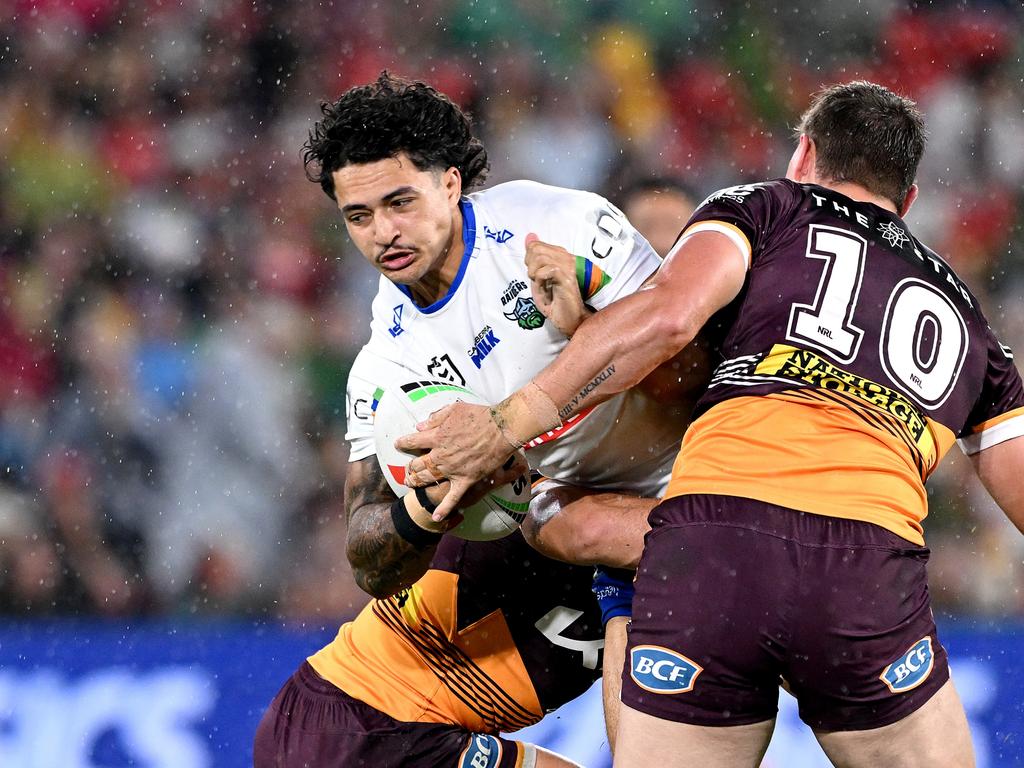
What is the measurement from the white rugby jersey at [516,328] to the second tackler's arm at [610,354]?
47 cm

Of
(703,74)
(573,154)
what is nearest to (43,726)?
(573,154)

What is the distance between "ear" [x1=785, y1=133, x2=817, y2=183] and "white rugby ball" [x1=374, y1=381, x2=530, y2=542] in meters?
1.00

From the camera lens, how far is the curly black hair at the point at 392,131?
3.60 m

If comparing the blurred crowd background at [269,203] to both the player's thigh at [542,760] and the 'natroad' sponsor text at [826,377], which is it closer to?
the player's thigh at [542,760]

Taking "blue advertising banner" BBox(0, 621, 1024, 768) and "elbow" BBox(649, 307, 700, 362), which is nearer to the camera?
"elbow" BBox(649, 307, 700, 362)

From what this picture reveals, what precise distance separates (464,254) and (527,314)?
10.5 inches

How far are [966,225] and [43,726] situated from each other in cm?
550

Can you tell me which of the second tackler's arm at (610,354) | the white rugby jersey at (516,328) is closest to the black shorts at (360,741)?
the white rugby jersey at (516,328)

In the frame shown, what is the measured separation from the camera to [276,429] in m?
6.95

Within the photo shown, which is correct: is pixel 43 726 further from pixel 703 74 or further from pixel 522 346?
pixel 703 74

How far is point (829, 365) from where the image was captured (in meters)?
2.84

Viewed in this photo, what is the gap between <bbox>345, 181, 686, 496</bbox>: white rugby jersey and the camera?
3.49m

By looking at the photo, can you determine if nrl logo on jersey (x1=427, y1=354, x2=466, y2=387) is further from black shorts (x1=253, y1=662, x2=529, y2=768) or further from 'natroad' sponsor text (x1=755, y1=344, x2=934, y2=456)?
black shorts (x1=253, y1=662, x2=529, y2=768)

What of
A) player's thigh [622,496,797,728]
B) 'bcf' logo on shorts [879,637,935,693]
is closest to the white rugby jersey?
player's thigh [622,496,797,728]
